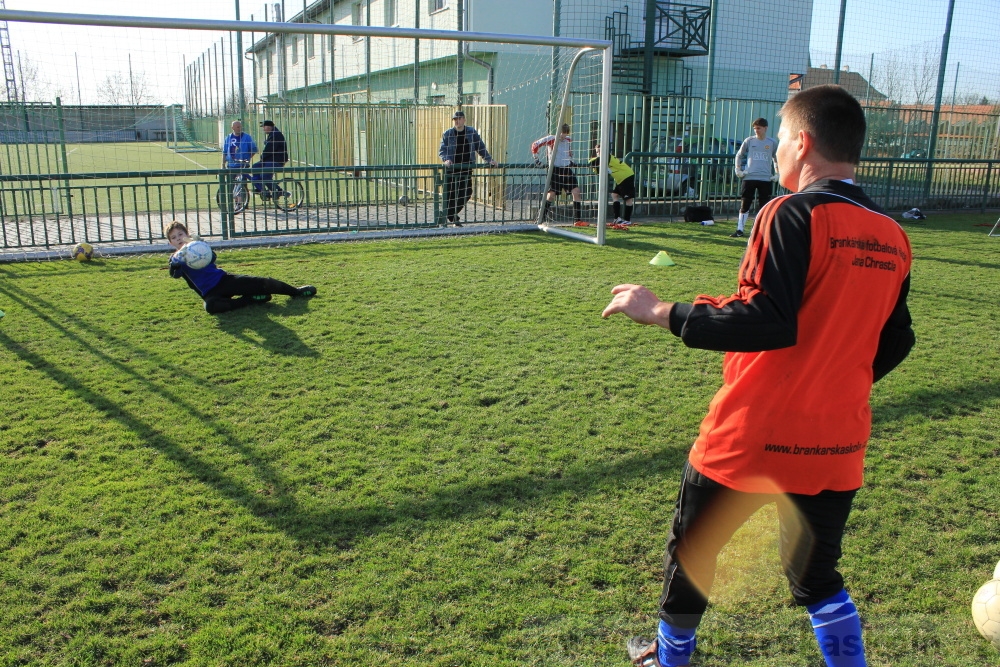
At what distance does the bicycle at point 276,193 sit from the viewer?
11.3 meters

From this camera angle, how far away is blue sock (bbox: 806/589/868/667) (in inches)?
82.0

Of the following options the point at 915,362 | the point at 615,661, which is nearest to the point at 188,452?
the point at 615,661

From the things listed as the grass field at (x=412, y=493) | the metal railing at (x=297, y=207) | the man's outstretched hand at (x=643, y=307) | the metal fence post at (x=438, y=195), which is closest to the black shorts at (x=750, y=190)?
the metal railing at (x=297, y=207)

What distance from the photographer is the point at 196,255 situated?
21.8 feet

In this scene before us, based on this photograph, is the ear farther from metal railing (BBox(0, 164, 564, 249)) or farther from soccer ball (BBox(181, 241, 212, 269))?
metal railing (BBox(0, 164, 564, 249))

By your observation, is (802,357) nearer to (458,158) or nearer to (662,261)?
(662,261)

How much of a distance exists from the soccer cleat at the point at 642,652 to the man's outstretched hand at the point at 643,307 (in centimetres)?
114

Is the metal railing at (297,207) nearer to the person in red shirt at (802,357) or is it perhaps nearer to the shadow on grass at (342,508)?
the shadow on grass at (342,508)

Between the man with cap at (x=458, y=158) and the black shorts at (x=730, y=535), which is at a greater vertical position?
the man with cap at (x=458, y=158)

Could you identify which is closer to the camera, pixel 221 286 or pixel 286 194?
pixel 221 286

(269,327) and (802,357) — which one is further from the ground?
(802,357)

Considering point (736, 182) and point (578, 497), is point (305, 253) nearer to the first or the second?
point (578, 497)

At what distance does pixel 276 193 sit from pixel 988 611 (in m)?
10.8

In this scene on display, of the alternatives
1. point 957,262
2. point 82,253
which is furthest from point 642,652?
point 957,262
